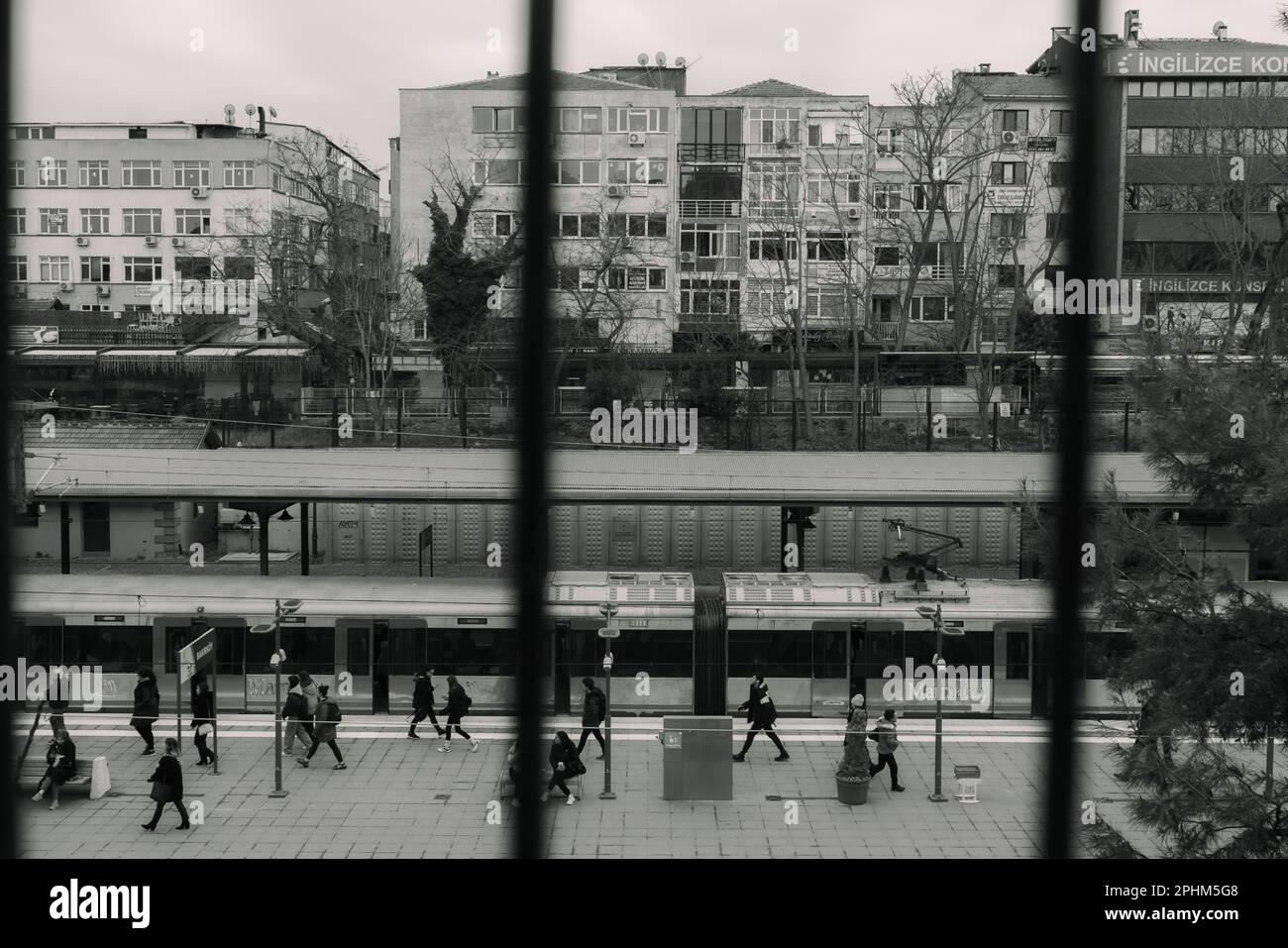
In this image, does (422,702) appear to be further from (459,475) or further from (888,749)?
(459,475)

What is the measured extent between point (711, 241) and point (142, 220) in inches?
378

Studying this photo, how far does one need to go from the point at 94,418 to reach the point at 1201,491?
602 inches

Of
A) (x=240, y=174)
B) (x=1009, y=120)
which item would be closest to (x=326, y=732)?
(x=1009, y=120)

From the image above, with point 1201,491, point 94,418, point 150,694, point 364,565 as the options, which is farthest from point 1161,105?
point 94,418

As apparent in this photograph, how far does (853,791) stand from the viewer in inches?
402

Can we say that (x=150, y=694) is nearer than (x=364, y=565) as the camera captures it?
Yes

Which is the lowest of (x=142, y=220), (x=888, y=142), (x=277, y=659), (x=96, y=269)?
(x=277, y=659)

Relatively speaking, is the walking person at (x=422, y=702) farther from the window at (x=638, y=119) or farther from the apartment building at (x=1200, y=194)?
the apartment building at (x=1200, y=194)

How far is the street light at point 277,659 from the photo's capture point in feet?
33.6

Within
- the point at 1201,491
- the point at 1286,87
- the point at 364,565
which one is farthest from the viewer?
the point at 364,565

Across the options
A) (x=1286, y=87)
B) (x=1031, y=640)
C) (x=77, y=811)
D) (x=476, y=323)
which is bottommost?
(x=77, y=811)

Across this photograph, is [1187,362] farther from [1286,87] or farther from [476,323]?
[476,323]

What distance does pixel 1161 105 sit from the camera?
501 cm

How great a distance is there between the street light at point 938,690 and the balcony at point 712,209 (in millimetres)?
12032
